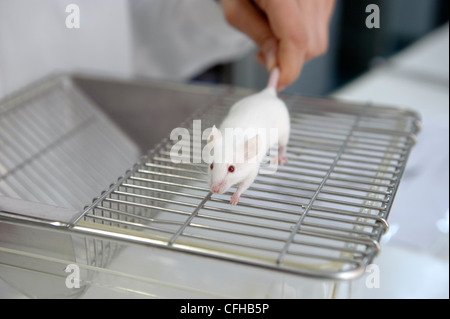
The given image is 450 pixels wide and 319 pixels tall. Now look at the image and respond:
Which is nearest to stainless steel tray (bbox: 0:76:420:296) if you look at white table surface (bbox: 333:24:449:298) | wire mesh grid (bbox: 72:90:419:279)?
wire mesh grid (bbox: 72:90:419:279)

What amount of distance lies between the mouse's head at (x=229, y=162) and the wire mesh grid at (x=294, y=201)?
0.05 ft

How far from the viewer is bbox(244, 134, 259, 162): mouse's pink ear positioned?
474mm

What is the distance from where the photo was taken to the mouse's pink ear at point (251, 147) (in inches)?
18.7

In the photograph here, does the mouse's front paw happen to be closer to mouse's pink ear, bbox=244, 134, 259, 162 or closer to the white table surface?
mouse's pink ear, bbox=244, 134, 259, 162

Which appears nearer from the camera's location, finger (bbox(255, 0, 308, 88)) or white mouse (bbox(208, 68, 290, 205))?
white mouse (bbox(208, 68, 290, 205))

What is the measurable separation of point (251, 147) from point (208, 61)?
709 millimetres

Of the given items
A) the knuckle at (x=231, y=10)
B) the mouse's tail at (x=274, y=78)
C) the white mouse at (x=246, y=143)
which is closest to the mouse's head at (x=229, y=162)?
the white mouse at (x=246, y=143)

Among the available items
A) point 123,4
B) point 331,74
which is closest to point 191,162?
point 123,4

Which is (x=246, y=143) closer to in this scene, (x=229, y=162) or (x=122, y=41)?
(x=229, y=162)

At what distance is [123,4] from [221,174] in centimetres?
57

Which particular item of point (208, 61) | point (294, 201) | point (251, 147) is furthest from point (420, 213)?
point (208, 61)

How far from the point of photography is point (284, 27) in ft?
2.03

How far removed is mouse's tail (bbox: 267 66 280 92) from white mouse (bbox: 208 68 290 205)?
5 centimetres

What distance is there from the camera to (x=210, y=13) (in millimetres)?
998
